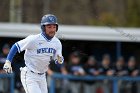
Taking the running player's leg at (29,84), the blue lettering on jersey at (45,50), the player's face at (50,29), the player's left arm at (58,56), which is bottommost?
the running player's leg at (29,84)

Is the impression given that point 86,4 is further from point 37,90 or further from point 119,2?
point 37,90

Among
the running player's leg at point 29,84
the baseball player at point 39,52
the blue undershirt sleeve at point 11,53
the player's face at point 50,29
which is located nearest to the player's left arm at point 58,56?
the baseball player at point 39,52

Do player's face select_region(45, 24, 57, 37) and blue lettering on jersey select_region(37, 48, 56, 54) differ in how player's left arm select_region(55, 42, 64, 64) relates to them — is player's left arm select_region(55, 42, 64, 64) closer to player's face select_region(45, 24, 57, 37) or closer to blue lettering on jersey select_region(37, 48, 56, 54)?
blue lettering on jersey select_region(37, 48, 56, 54)

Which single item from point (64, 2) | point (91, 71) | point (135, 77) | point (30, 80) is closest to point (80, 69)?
point (91, 71)

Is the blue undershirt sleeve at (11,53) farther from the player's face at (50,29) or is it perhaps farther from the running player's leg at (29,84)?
the player's face at (50,29)

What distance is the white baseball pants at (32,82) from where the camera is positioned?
30.8 feet

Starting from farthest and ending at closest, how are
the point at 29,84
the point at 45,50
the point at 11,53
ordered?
the point at 45,50 → the point at 29,84 → the point at 11,53

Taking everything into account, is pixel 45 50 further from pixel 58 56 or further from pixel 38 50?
pixel 58 56

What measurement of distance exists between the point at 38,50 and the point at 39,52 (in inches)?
1.4

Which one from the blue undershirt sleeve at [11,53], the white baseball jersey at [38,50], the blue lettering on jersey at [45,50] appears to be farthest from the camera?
the blue lettering on jersey at [45,50]

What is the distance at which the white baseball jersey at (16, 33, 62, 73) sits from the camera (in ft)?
30.8

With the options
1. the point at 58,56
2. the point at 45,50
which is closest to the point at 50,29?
the point at 45,50

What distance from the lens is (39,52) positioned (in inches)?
373

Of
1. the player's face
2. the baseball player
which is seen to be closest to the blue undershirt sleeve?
the baseball player
